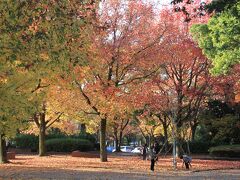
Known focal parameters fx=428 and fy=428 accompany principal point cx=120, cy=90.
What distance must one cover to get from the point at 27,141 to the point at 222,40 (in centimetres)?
2895

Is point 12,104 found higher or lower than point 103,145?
higher

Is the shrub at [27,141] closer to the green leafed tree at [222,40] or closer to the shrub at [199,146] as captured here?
the shrub at [199,146]

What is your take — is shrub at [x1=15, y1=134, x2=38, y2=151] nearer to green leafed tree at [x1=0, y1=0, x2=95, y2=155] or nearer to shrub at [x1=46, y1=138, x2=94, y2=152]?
shrub at [x1=46, y1=138, x2=94, y2=152]

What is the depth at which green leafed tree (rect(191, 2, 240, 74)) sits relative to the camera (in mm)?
21141

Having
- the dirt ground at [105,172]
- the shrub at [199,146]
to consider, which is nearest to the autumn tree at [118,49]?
the dirt ground at [105,172]

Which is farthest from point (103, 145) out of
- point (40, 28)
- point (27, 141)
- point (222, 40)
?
point (27, 141)

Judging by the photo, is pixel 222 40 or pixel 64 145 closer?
pixel 222 40

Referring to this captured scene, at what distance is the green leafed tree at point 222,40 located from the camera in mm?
21141

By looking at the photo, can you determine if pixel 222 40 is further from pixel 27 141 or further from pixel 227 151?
pixel 27 141

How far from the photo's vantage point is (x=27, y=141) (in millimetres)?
45688

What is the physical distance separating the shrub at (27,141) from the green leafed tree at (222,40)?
25.8m

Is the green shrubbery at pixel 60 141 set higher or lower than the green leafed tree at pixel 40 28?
lower

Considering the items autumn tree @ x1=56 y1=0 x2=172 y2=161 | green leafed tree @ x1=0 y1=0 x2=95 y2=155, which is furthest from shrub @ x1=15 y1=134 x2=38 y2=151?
green leafed tree @ x1=0 y1=0 x2=95 y2=155

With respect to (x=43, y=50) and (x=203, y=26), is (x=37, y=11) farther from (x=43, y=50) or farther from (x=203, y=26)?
(x=203, y=26)
